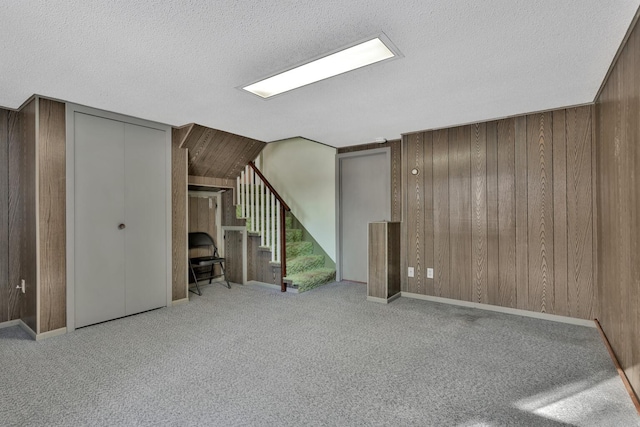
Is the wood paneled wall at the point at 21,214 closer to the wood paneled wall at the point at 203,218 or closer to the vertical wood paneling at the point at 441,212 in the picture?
the wood paneled wall at the point at 203,218

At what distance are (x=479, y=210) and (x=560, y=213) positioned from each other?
28.9 inches

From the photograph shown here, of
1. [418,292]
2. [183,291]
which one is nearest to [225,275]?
[183,291]

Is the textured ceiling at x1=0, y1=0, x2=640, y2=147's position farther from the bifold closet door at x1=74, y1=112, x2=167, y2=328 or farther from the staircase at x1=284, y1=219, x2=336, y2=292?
the staircase at x1=284, y1=219, x2=336, y2=292

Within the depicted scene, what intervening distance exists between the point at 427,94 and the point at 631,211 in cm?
159

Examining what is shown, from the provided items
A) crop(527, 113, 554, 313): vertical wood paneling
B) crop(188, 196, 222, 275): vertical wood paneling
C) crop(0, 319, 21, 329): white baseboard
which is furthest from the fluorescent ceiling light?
crop(0, 319, 21, 329): white baseboard

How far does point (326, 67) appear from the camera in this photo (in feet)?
7.11

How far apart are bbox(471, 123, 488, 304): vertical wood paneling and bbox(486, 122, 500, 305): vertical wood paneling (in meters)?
0.04

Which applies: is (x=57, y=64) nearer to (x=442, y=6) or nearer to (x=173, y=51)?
(x=173, y=51)

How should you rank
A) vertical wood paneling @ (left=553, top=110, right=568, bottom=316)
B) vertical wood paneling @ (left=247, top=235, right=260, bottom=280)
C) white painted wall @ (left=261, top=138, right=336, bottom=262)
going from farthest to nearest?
white painted wall @ (left=261, top=138, right=336, bottom=262), vertical wood paneling @ (left=247, top=235, right=260, bottom=280), vertical wood paneling @ (left=553, top=110, right=568, bottom=316)

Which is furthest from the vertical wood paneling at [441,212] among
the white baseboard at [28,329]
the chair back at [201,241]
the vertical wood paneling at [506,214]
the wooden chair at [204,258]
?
the white baseboard at [28,329]

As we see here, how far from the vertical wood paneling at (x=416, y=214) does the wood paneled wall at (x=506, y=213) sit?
13 mm

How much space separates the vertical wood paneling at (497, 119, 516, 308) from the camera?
3.40 m

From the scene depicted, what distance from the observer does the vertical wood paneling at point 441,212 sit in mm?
3822

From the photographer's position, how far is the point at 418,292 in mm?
4043
